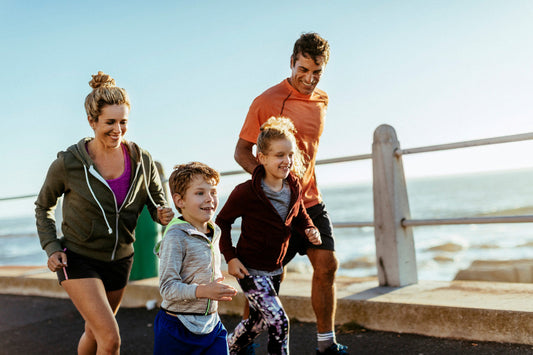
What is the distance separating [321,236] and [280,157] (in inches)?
29.9

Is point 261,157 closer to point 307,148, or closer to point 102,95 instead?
point 307,148

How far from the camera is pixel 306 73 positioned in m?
3.78

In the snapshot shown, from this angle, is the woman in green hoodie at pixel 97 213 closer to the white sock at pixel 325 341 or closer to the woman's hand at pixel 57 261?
the woman's hand at pixel 57 261

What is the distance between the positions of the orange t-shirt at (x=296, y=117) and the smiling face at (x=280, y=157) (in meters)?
0.41

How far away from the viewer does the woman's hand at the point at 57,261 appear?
3121 mm

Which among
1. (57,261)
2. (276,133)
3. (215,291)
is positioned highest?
(276,133)

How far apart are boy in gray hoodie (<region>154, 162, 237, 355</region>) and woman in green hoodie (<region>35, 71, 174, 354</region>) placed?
37 cm

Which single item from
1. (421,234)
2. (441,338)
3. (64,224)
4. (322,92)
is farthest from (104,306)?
(421,234)

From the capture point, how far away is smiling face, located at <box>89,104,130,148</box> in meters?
3.21

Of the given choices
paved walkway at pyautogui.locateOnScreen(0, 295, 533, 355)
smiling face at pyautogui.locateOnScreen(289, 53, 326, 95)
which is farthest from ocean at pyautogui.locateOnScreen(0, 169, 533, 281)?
smiling face at pyautogui.locateOnScreen(289, 53, 326, 95)

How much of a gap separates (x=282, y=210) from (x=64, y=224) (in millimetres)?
1323

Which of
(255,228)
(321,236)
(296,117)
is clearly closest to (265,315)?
(255,228)

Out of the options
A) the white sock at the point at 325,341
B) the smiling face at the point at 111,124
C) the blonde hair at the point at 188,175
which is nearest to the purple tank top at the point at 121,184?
the smiling face at the point at 111,124

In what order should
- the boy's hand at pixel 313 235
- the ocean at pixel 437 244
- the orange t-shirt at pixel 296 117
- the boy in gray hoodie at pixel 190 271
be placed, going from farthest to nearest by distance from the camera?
the ocean at pixel 437 244 → the orange t-shirt at pixel 296 117 → the boy's hand at pixel 313 235 → the boy in gray hoodie at pixel 190 271
